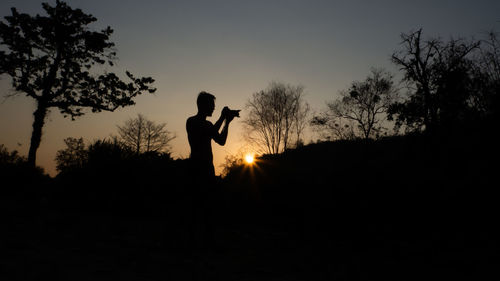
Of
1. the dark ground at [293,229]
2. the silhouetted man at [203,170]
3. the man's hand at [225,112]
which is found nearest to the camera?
the dark ground at [293,229]

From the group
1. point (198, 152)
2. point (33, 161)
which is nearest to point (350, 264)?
point (198, 152)

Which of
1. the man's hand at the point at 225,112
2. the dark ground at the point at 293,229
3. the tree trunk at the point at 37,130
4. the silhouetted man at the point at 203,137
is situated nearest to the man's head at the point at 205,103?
the silhouetted man at the point at 203,137

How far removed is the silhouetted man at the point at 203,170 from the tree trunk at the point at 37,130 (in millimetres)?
17452

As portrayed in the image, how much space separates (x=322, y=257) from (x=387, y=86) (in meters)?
33.9

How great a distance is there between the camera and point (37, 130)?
1738cm

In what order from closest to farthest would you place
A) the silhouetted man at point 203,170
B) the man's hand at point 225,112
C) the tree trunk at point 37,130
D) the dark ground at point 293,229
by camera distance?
the dark ground at point 293,229 < the silhouetted man at point 203,170 < the man's hand at point 225,112 < the tree trunk at point 37,130

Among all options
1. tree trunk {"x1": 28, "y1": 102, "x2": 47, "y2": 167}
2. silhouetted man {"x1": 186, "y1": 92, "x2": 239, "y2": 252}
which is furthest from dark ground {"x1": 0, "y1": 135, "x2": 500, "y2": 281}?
tree trunk {"x1": 28, "y1": 102, "x2": 47, "y2": 167}

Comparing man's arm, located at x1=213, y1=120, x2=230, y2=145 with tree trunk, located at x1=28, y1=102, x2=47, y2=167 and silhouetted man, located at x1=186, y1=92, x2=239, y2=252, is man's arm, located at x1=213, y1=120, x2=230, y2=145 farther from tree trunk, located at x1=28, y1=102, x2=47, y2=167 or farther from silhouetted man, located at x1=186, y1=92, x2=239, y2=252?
tree trunk, located at x1=28, y1=102, x2=47, y2=167

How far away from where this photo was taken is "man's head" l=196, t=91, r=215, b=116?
12.3 ft

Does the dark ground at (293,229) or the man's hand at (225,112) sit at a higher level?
the man's hand at (225,112)

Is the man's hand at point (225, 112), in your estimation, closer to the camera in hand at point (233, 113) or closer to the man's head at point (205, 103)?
the camera in hand at point (233, 113)

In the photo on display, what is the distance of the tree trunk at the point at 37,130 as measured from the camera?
16.8 metres

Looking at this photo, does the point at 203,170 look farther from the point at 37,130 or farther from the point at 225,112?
the point at 37,130

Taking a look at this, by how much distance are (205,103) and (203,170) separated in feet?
2.89
